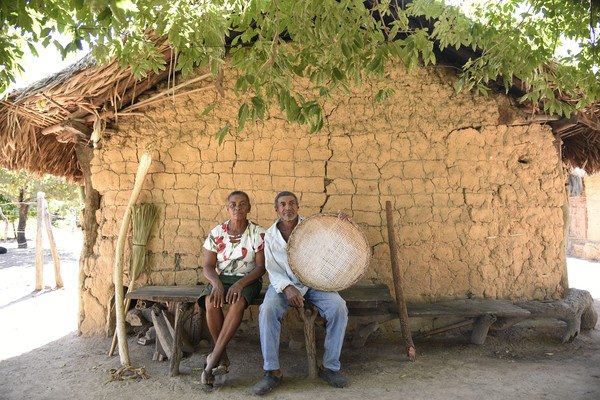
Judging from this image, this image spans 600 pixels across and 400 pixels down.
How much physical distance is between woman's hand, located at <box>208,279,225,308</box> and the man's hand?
487 millimetres

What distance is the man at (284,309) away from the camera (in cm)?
314

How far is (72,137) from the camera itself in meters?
4.47

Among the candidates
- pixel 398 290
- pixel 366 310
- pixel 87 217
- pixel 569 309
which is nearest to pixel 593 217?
pixel 569 309

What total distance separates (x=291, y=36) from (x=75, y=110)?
2508 millimetres

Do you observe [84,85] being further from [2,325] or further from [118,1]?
[2,325]

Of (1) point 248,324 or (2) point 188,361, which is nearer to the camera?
(2) point 188,361

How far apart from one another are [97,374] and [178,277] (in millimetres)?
1044

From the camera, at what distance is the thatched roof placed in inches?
151

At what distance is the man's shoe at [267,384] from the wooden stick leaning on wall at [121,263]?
Result: 122cm

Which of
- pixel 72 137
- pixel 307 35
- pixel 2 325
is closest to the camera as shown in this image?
pixel 307 35

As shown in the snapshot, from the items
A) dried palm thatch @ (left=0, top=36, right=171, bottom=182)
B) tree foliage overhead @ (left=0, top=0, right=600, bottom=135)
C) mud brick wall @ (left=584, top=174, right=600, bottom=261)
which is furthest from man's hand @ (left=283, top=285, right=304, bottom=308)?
mud brick wall @ (left=584, top=174, right=600, bottom=261)

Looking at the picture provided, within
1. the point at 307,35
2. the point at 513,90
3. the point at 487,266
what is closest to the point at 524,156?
the point at 513,90

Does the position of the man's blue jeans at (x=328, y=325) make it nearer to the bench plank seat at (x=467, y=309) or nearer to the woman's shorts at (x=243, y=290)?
the woman's shorts at (x=243, y=290)

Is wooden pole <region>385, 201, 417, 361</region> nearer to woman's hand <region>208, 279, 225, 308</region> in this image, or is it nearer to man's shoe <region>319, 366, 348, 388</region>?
man's shoe <region>319, 366, 348, 388</region>
